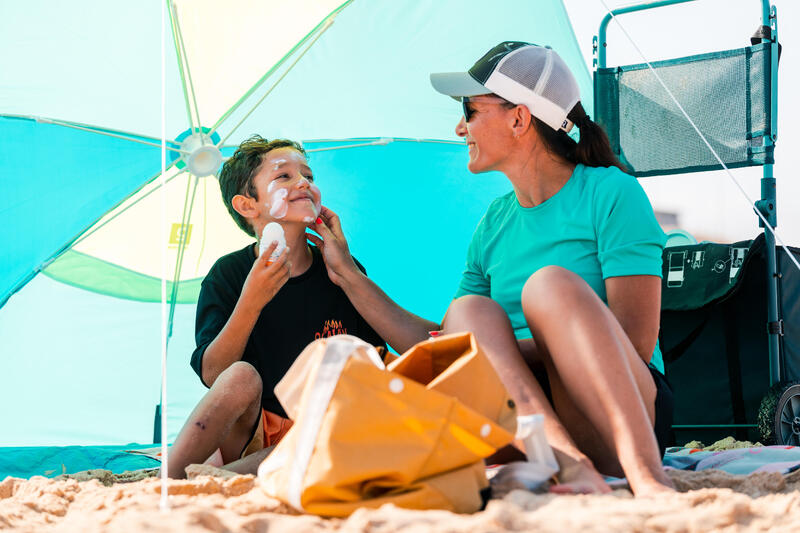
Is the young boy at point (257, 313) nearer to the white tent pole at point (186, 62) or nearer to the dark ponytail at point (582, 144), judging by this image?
the white tent pole at point (186, 62)

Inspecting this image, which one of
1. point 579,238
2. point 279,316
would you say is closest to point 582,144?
point 579,238

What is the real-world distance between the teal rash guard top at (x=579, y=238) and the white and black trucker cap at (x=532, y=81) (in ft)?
0.44

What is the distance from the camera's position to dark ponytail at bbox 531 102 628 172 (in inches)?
65.2

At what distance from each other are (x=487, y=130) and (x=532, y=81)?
5.5 inches

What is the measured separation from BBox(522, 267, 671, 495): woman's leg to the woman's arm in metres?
0.16

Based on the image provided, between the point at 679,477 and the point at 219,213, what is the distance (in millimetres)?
1524

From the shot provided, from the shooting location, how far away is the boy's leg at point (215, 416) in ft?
4.85

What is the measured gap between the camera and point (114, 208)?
2.20 meters

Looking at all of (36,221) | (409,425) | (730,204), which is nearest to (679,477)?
(409,425)

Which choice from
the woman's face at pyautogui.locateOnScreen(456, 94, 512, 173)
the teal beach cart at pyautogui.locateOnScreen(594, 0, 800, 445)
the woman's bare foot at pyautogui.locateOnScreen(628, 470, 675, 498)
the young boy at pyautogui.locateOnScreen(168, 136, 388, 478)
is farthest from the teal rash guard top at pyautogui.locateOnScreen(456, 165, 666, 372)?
the teal beach cart at pyautogui.locateOnScreen(594, 0, 800, 445)

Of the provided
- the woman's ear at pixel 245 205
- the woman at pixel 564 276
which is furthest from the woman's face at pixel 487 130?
the woman's ear at pixel 245 205

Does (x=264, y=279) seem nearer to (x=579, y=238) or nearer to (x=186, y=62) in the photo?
(x=579, y=238)

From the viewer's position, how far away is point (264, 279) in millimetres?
1677

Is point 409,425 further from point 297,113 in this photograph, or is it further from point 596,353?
point 297,113
